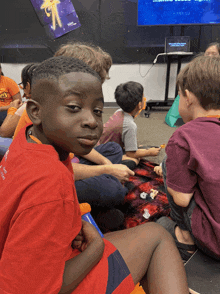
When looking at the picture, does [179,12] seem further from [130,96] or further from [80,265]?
[80,265]

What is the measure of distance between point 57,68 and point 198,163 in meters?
0.54

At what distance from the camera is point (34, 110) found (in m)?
0.49

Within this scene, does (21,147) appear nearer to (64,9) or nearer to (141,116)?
(141,116)

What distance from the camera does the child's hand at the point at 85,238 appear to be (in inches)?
21.8

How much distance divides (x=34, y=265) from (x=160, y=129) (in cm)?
270

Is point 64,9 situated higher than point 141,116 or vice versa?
point 64,9

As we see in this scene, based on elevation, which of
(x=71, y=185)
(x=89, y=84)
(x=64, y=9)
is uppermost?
(x=64, y=9)

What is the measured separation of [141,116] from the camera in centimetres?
367

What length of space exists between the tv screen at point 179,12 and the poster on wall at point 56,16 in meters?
1.14

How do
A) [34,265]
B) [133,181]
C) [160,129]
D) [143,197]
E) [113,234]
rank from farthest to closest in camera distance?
[160,129] < [133,181] < [143,197] < [113,234] < [34,265]

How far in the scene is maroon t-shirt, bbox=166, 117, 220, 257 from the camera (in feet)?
2.44

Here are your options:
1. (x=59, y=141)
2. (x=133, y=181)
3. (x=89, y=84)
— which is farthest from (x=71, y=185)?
(x=133, y=181)

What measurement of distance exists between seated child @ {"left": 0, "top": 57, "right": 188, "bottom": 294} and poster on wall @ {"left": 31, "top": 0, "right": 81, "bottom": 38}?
376 centimetres

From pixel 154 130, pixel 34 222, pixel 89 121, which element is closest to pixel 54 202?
pixel 34 222
